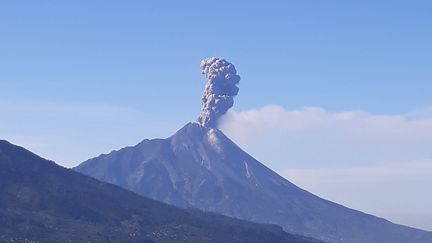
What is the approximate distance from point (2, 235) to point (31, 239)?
7401mm

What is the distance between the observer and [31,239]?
19988 cm

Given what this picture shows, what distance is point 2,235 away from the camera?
648ft
